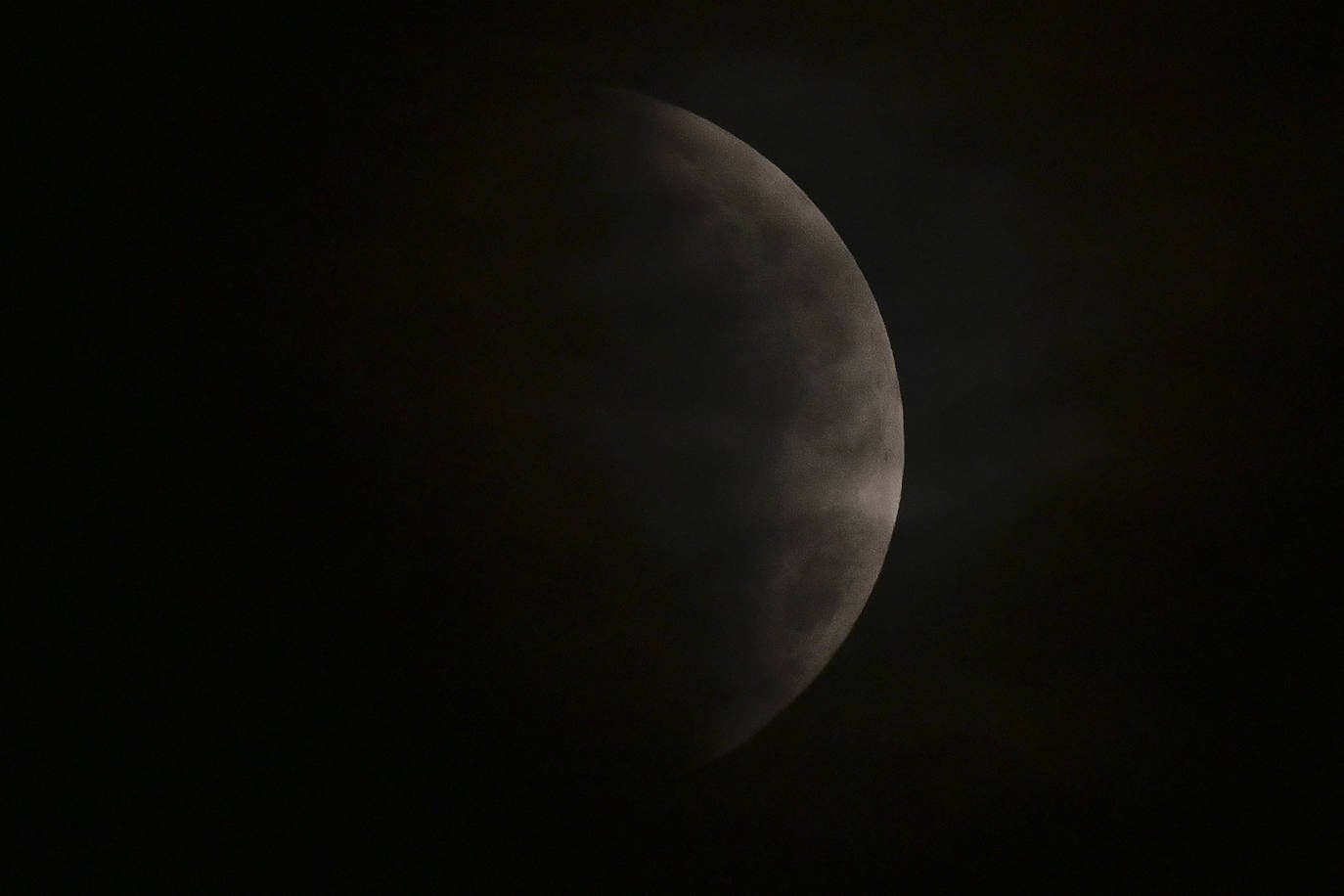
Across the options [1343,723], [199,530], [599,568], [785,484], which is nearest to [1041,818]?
[1343,723]

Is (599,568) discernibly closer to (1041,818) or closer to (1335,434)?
(1041,818)

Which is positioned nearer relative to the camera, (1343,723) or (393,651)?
(393,651)

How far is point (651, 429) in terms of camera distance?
7.42 feet

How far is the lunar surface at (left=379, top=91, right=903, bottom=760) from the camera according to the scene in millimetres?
2211

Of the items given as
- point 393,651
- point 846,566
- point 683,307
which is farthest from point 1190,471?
point 393,651

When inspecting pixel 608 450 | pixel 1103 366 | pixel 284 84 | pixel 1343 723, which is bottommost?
pixel 1343 723

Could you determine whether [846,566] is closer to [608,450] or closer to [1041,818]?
[608,450]

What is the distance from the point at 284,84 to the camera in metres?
2.30

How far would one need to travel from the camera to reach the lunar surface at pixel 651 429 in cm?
221

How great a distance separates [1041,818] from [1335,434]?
44.6 inches

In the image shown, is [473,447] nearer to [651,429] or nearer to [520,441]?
[520,441]

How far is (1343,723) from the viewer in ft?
8.23

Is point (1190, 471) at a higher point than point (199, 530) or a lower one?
higher

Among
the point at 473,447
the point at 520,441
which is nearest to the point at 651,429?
the point at 520,441
